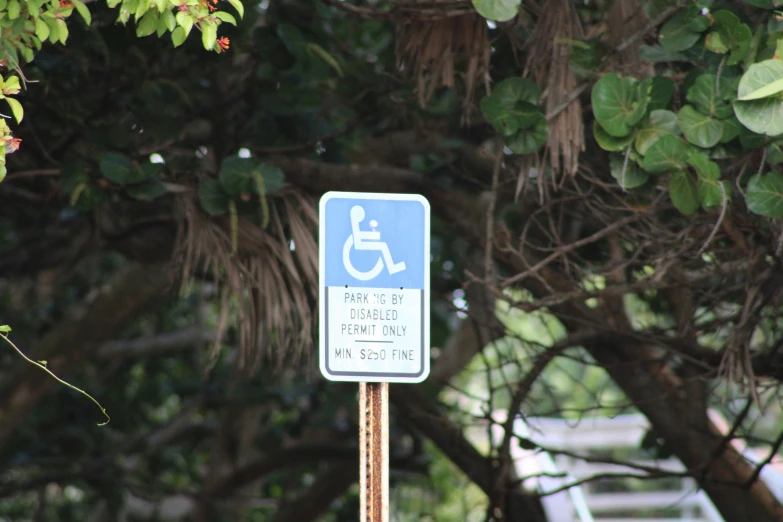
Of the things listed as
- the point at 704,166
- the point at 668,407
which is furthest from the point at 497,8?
the point at 668,407

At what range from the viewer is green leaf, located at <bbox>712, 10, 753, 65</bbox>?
3.42m

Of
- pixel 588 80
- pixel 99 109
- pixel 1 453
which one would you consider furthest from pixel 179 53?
pixel 1 453

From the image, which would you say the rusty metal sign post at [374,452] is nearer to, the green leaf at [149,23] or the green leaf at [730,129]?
the green leaf at [149,23]

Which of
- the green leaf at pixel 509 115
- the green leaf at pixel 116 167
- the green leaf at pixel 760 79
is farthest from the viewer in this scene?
the green leaf at pixel 116 167

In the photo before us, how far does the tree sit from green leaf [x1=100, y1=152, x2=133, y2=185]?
0.01m

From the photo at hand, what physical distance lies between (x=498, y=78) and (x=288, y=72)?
100cm

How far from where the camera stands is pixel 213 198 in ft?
14.1

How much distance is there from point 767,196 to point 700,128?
30 cm

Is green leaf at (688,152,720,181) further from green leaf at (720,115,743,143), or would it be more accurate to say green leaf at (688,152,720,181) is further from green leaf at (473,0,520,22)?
green leaf at (473,0,520,22)

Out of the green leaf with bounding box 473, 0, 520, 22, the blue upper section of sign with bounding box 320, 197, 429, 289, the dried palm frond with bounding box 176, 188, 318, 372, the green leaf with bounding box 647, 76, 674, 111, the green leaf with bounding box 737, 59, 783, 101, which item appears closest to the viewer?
the blue upper section of sign with bounding box 320, 197, 429, 289

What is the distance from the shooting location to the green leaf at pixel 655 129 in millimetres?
3602

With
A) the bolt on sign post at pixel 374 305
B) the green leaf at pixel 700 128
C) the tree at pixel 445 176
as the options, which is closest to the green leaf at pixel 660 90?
the tree at pixel 445 176

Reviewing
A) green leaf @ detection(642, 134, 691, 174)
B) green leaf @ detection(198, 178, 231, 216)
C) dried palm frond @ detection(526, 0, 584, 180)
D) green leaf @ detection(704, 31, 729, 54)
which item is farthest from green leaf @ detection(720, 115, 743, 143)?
green leaf @ detection(198, 178, 231, 216)

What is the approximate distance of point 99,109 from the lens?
4922mm
